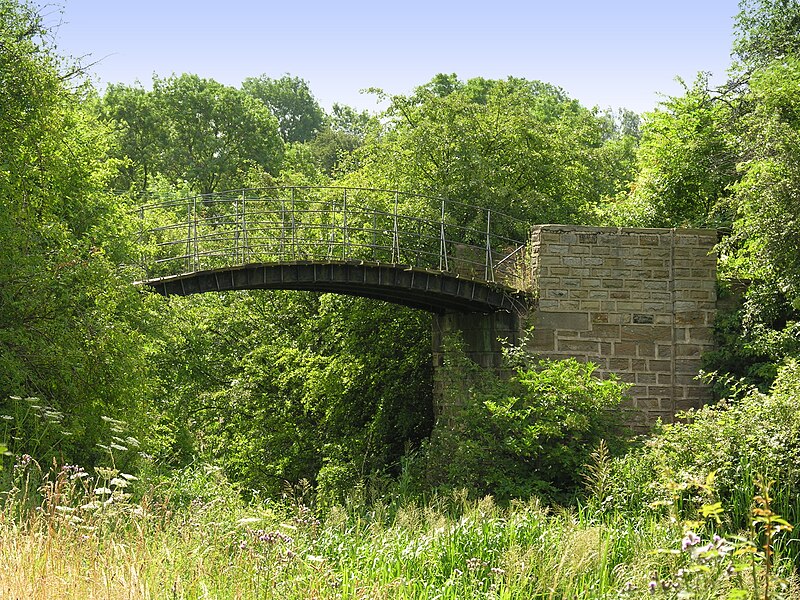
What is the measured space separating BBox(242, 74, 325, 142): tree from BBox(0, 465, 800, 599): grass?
181ft

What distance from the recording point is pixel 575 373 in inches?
621

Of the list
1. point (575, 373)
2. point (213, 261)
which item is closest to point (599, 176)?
point (213, 261)

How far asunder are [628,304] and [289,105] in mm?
49754

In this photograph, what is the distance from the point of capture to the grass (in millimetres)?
5426

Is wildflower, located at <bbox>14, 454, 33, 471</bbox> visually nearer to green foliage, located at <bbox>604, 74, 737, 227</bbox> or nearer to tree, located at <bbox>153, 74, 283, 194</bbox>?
green foliage, located at <bbox>604, 74, 737, 227</bbox>

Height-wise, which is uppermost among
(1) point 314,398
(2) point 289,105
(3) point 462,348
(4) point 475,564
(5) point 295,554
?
(2) point 289,105

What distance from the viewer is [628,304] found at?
57.6 ft

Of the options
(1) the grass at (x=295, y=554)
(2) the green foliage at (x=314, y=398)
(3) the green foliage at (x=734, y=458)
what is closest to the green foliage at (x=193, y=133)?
→ (2) the green foliage at (x=314, y=398)

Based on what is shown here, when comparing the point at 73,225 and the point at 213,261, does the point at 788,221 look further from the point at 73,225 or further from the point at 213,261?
the point at 213,261

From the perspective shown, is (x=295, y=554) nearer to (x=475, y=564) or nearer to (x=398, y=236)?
(x=475, y=564)

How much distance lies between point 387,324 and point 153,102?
78.6 ft

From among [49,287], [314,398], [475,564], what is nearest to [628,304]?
[314,398]

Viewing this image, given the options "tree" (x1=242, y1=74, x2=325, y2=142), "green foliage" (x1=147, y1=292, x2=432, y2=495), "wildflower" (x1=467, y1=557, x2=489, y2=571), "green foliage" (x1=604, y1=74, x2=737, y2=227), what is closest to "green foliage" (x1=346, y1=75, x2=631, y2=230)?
"green foliage" (x1=604, y1=74, x2=737, y2=227)

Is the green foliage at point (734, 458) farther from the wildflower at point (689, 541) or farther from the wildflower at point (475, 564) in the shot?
the wildflower at point (689, 541)
